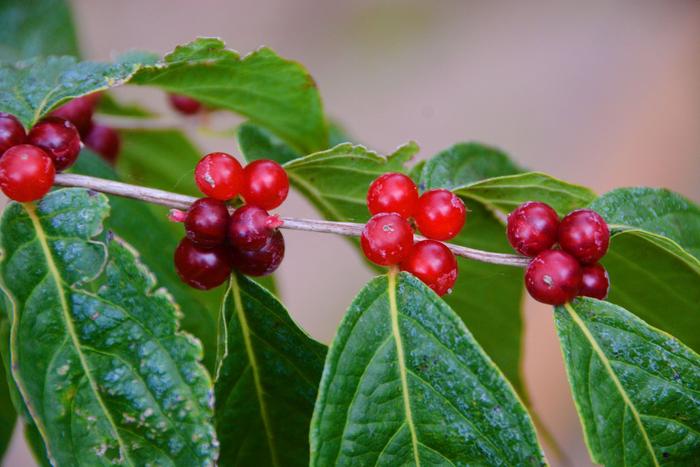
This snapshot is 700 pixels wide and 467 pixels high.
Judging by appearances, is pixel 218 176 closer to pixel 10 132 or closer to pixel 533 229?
pixel 10 132

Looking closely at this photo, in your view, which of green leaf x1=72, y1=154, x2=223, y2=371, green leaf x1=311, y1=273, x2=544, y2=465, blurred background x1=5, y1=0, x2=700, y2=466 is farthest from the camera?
blurred background x1=5, y1=0, x2=700, y2=466

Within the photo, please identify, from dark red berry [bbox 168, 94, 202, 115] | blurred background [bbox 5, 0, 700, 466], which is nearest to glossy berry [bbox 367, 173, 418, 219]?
dark red berry [bbox 168, 94, 202, 115]

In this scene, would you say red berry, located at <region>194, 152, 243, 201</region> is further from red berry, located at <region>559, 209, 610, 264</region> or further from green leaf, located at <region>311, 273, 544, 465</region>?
red berry, located at <region>559, 209, 610, 264</region>

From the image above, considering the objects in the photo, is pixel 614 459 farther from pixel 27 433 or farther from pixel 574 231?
pixel 27 433

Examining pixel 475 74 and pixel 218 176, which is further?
pixel 475 74

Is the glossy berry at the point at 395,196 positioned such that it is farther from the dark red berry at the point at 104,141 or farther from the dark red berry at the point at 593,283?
the dark red berry at the point at 104,141

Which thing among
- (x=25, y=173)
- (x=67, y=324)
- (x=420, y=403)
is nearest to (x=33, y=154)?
(x=25, y=173)
